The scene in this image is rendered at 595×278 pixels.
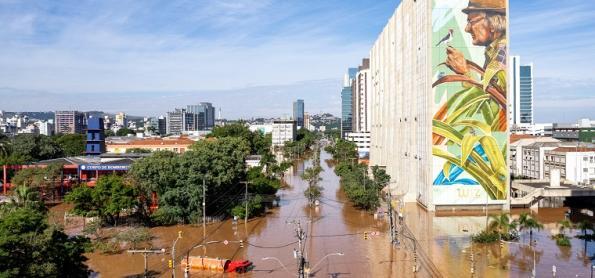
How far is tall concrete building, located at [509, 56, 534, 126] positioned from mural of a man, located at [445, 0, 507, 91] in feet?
397

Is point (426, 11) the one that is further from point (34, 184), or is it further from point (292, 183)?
point (34, 184)

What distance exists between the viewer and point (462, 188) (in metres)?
45.0

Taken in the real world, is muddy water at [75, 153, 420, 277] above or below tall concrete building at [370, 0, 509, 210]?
below

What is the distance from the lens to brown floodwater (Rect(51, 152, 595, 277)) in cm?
2751

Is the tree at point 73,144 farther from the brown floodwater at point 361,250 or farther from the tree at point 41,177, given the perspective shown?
the brown floodwater at point 361,250

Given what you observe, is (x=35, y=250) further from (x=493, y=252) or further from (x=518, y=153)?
(x=518, y=153)

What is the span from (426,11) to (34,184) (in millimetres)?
37406

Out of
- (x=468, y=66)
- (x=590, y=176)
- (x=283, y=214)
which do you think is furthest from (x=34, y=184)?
(x=590, y=176)

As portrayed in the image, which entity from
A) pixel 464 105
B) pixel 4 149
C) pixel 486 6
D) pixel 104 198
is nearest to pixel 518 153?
pixel 464 105

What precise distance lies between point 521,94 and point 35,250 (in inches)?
6362

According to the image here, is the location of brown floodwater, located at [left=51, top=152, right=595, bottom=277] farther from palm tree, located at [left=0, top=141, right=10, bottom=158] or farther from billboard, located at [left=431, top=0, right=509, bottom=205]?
palm tree, located at [left=0, top=141, right=10, bottom=158]

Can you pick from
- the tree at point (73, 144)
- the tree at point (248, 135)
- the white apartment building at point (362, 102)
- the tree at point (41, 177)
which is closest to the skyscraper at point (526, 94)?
the white apartment building at point (362, 102)

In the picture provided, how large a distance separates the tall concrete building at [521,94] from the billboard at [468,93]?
398 ft

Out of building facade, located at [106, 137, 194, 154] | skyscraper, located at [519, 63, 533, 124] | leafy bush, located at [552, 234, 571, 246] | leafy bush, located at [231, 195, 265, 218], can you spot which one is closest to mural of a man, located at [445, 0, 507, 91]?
leafy bush, located at [552, 234, 571, 246]
